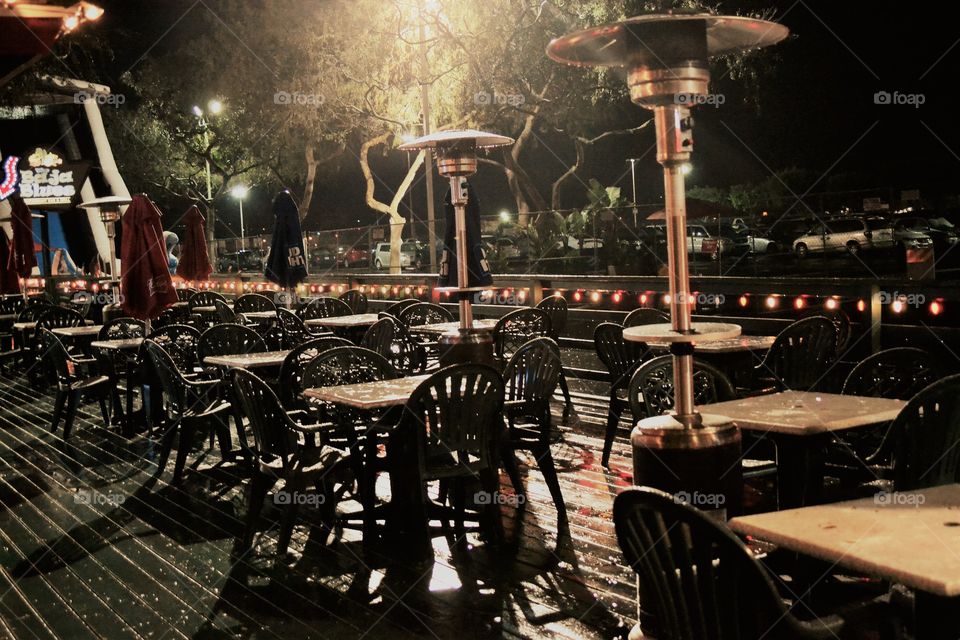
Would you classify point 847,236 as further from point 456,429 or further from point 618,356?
point 456,429

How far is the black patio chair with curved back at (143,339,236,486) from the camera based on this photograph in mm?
7109

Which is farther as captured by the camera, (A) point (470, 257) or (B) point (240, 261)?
(B) point (240, 261)

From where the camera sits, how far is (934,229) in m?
17.0

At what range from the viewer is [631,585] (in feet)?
15.2

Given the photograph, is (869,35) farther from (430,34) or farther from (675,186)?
(675,186)

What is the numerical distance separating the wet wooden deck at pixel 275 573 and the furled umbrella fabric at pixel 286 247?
407 cm

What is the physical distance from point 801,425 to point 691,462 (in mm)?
849

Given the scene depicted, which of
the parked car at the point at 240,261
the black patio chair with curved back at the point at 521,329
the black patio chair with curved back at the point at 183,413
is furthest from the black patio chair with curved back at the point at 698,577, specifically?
the parked car at the point at 240,261

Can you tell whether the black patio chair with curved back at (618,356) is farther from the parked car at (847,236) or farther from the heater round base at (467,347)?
the parked car at (847,236)

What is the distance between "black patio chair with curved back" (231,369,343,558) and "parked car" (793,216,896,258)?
1232cm

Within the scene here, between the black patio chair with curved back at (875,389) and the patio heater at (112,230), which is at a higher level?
the patio heater at (112,230)

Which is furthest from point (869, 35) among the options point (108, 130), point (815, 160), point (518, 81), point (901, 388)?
point (901, 388)

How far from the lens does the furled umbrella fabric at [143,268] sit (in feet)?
30.7

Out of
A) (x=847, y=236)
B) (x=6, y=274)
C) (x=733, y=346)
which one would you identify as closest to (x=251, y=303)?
(x=6, y=274)
